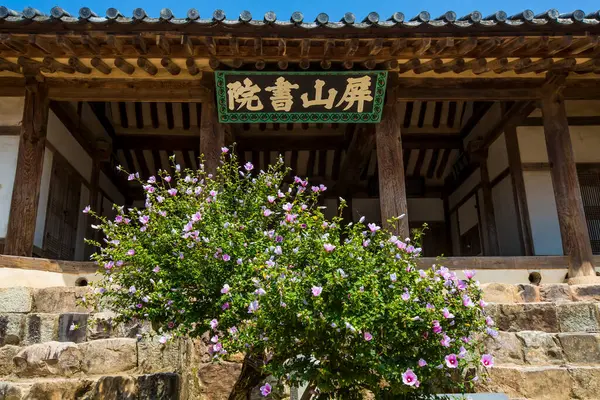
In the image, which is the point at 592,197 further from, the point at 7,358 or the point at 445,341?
the point at 7,358

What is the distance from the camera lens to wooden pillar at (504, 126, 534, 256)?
8.55 m

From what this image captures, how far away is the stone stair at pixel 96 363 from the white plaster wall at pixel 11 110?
9.88 feet

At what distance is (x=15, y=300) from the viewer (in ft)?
17.9

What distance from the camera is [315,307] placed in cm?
272

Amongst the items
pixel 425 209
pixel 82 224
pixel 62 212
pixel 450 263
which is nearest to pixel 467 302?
pixel 450 263

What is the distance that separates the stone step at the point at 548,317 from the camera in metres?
5.16

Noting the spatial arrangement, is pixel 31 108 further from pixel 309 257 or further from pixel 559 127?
pixel 559 127

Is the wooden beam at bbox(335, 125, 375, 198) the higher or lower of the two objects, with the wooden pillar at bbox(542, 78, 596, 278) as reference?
higher

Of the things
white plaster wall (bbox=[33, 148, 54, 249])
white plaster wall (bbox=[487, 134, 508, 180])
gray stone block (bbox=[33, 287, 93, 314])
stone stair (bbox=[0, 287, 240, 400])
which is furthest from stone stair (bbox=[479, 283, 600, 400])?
white plaster wall (bbox=[33, 148, 54, 249])

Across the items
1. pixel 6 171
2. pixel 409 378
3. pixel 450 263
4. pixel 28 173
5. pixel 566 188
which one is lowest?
pixel 409 378

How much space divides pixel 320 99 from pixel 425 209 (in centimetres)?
685

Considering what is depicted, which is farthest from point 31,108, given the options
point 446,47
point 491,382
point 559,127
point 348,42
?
point 559,127

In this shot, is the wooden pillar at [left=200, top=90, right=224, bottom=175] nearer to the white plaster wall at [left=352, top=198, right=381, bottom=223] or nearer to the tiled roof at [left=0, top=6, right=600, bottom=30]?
the tiled roof at [left=0, top=6, right=600, bottom=30]

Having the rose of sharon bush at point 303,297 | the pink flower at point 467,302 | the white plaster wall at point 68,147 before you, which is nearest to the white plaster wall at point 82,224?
the white plaster wall at point 68,147
